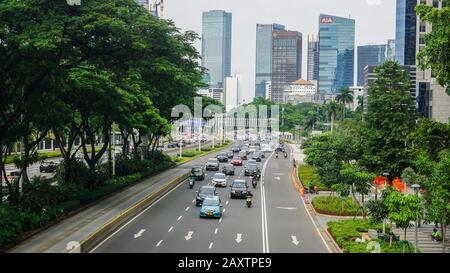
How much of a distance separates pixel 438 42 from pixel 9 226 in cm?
2147

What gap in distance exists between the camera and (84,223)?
106 ft

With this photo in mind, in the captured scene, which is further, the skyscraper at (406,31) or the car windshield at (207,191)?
the skyscraper at (406,31)

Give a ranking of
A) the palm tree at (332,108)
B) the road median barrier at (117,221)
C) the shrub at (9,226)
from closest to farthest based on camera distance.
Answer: the shrub at (9,226) → the road median barrier at (117,221) → the palm tree at (332,108)

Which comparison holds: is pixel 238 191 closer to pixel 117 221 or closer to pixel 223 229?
pixel 223 229

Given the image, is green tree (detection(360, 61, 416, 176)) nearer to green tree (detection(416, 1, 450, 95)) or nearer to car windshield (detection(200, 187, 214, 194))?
car windshield (detection(200, 187, 214, 194))

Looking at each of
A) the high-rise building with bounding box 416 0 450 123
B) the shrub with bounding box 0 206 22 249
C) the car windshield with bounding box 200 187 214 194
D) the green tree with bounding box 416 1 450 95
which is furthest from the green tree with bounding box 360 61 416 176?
the shrub with bounding box 0 206 22 249

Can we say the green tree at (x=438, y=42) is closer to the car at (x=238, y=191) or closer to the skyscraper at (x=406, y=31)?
the car at (x=238, y=191)

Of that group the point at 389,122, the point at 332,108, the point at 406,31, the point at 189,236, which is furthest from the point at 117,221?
the point at 406,31

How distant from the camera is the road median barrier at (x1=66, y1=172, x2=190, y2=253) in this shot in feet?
86.6

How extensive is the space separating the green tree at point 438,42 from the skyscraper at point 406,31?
118475mm

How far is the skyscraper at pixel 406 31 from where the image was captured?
14350 centimetres

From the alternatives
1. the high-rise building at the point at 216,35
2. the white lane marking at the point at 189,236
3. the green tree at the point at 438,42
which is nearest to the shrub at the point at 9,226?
the white lane marking at the point at 189,236

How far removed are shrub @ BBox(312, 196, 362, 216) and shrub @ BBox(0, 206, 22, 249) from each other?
67.7 ft
